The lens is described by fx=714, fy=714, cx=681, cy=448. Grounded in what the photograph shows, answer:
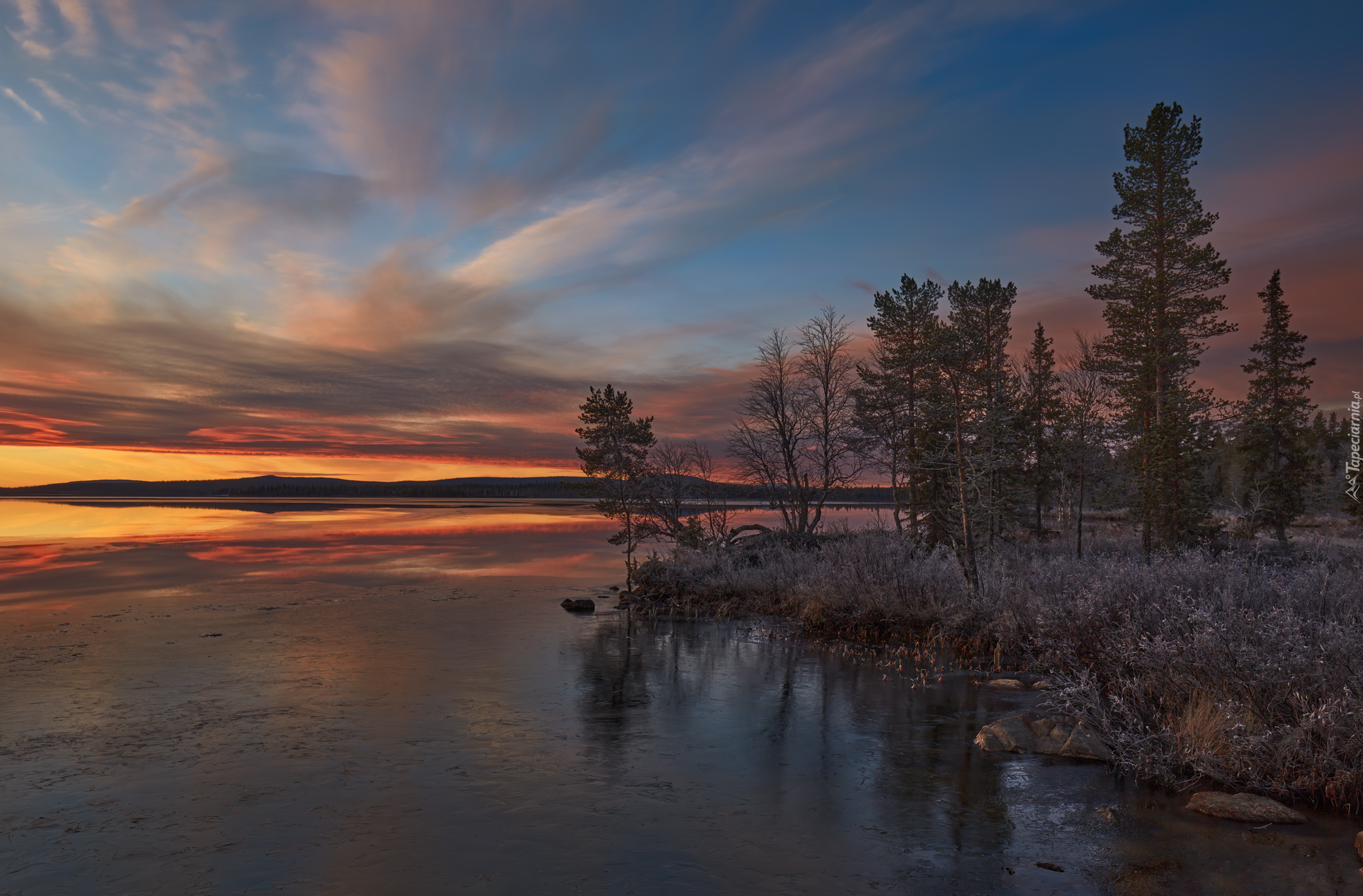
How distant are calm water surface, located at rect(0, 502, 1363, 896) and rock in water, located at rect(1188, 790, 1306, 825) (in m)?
0.22

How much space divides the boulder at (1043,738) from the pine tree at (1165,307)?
22193 mm

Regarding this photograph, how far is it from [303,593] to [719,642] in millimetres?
18366

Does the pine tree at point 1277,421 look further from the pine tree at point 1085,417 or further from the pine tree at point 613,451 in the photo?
the pine tree at point 613,451

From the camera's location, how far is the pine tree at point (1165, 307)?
1163 inches

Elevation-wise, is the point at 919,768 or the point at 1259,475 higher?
the point at 1259,475

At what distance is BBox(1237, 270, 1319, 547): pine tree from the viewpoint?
145 ft

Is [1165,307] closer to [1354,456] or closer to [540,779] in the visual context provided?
[1354,456]

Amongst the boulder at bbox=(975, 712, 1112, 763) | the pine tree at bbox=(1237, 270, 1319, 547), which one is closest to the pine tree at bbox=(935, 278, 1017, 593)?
the boulder at bbox=(975, 712, 1112, 763)

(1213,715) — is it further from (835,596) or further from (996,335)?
(996,335)

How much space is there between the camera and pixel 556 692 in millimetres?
15102

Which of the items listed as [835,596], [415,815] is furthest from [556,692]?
[835,596]

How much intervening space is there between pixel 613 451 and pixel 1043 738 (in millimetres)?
25364

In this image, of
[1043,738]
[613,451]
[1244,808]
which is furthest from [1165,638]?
[613,451]

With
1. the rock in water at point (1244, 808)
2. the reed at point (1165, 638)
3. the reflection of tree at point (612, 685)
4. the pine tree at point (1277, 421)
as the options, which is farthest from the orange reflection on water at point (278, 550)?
the pine tree at point (1277, 421)
